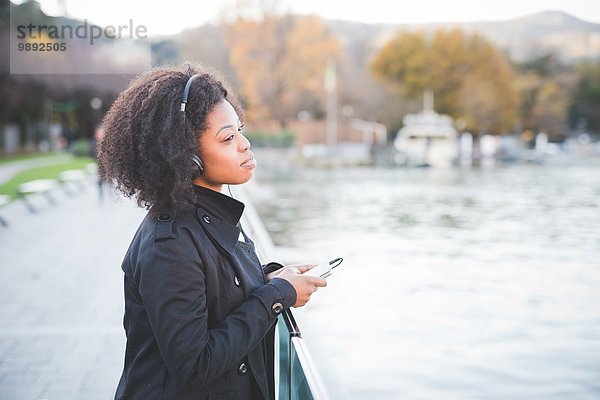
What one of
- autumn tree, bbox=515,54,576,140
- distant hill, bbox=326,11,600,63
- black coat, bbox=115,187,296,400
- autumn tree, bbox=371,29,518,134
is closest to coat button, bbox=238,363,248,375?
black coat, bbox=115,187,296,400

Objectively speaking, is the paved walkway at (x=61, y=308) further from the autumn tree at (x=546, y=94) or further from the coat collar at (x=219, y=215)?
the autumn tree at (x=546, y=94)

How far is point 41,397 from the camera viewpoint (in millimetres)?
4723

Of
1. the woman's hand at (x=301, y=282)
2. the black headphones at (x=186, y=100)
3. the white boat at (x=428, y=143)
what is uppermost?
the black headphones at (x=186, y=100)

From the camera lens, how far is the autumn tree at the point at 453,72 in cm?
A: 7075

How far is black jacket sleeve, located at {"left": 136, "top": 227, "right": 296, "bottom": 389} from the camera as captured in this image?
1784 mm

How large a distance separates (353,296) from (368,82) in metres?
60.7

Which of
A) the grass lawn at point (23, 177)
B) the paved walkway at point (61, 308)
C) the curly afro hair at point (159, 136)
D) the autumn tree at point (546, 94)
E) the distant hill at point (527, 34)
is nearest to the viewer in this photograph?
the curly afro hair at point (159, 136)

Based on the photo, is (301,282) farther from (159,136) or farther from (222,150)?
(159,136)

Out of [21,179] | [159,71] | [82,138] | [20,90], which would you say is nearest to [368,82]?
[82,138]

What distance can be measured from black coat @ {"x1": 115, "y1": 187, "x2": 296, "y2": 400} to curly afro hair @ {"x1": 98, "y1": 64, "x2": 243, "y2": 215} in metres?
0.08

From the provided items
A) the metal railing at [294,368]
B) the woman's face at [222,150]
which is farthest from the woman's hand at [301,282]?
the woman's face at [222,150]

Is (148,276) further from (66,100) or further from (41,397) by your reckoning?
(66,100)

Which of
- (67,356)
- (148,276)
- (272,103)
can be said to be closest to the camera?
(148,276)

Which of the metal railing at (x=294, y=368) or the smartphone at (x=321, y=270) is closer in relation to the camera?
the metal railing at (x=294, y=368)
